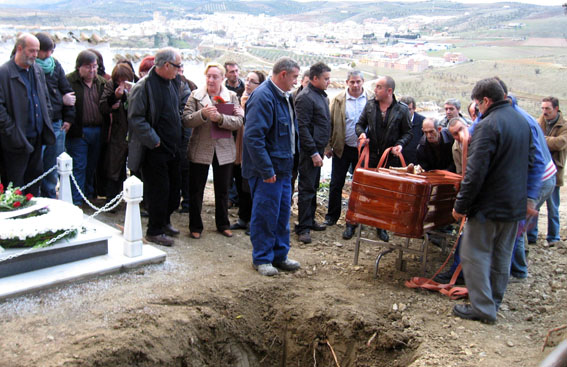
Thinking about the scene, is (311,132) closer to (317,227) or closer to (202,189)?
(317,227)

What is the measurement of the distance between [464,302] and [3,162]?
533 cm

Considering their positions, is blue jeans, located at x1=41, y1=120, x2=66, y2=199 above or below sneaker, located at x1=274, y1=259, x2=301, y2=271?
above

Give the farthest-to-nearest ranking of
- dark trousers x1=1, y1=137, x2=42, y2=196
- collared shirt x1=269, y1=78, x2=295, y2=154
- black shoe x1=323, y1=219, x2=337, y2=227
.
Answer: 1. black shoe x1=323, y1=219, x2=337, y2=227
2. dark trousers x1=1, y1=137, x2=42, y2=196
3. collared shirt x1=269, y1=78, x2=295, y2=154

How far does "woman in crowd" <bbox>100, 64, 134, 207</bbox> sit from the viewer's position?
22.4 ft

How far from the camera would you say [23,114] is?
19.5ft

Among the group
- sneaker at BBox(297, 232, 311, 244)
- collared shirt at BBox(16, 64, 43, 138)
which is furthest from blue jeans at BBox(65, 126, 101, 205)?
sneaker at BBox(297, 232, 311, 244)

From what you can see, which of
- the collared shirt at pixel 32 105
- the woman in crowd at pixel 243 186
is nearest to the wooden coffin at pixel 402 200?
the woman in crowd at pixel 243 186

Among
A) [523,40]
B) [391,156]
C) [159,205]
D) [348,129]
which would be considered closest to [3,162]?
[159,205]

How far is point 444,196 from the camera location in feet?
18.4

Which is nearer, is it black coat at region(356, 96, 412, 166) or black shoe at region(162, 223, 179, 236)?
black shoe at region(162, 223, 179, 236)

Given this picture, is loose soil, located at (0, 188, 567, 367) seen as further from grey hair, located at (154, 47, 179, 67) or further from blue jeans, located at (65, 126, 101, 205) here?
grey hair, located at (154, 47, 179, 67)

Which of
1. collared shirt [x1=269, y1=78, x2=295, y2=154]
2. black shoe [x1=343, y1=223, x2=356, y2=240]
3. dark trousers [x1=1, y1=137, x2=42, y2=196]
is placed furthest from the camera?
black shoe [x1=343, y1=223, x2=356, y2=240]

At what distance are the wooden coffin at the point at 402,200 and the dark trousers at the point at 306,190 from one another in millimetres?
1372

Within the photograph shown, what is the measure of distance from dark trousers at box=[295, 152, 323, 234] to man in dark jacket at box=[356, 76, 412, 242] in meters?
0.79
